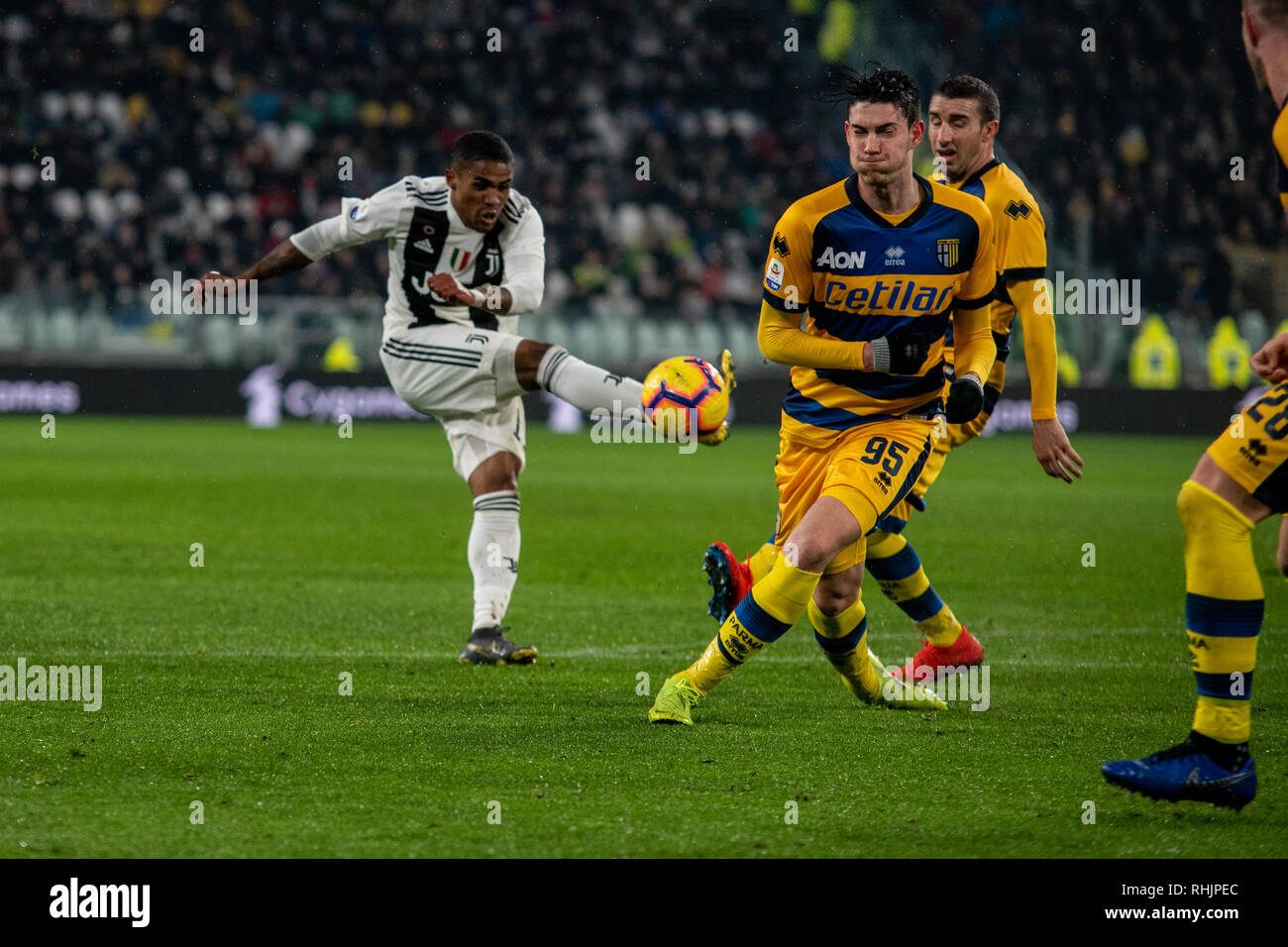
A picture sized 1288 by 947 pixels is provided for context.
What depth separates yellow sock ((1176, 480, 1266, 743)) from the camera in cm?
400

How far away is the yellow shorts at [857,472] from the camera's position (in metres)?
4.95

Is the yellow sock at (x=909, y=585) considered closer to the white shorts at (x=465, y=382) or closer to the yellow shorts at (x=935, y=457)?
the yellow shorts at (x=935, y=457)

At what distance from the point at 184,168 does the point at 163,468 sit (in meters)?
11.0

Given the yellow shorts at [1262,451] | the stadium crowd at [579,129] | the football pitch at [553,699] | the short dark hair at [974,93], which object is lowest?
the football pitch at [553,699]

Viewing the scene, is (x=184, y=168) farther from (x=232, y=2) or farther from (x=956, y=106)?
(x=956, y=106)

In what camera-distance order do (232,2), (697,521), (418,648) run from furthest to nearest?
(232,2) → (697,521) → (418,648)

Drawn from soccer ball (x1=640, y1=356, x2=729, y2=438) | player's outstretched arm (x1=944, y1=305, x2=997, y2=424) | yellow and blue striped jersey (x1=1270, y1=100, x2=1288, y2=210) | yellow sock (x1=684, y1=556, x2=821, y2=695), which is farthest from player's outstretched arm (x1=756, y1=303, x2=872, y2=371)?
yellow and blue striped jersey (x1=1270, y1=100, x2=1288, y2=210)

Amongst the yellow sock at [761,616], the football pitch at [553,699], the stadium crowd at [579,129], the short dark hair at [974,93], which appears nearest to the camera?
the football pitch at [553,699]

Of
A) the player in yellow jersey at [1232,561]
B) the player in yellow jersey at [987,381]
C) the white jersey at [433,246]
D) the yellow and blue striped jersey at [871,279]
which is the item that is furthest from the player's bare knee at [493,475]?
the player in yellow jersey at [1232,561]

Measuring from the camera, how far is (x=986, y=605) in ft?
27.3

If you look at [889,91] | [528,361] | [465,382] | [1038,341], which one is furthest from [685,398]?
[889,91]

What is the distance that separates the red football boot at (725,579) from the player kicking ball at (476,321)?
1.06 metres

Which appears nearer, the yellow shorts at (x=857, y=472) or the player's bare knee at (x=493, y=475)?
the yellow shorts at (x=857, y=472)
